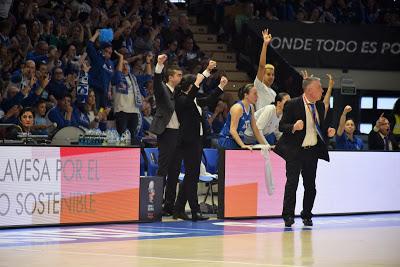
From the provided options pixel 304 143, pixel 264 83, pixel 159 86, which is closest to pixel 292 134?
pixel 304 143

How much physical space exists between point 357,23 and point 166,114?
1579 centimetres

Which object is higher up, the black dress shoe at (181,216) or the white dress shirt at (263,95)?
the white dress shirt at (263,95)

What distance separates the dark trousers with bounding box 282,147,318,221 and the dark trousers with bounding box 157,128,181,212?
179cm

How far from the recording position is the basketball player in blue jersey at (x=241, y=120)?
16250 millimetres

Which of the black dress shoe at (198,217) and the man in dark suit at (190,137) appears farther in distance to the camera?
the black dress shoe at (198,217)

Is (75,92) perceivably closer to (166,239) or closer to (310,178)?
(310,178)

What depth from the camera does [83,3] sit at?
73.2 feet

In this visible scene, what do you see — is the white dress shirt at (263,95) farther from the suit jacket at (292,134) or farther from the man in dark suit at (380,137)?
the man in dark suit at (380,137)

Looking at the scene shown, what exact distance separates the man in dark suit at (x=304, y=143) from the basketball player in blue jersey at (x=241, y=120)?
3.92ft

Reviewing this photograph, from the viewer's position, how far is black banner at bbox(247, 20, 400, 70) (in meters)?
27.9

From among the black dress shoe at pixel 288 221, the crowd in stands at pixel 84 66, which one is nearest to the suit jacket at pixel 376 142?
the crowd in stands at pixel 84 66

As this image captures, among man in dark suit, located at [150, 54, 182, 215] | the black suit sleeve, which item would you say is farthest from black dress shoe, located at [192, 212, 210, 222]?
the black suit sleeve

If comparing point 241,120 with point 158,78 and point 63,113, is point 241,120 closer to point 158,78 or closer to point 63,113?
point 158,78

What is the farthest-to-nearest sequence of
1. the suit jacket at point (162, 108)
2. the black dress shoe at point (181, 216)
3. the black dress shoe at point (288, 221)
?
the black dress shoe at point (181, 216) < the suit jacket at point (162, 108) < the black dress shoe at point (288, 221)
